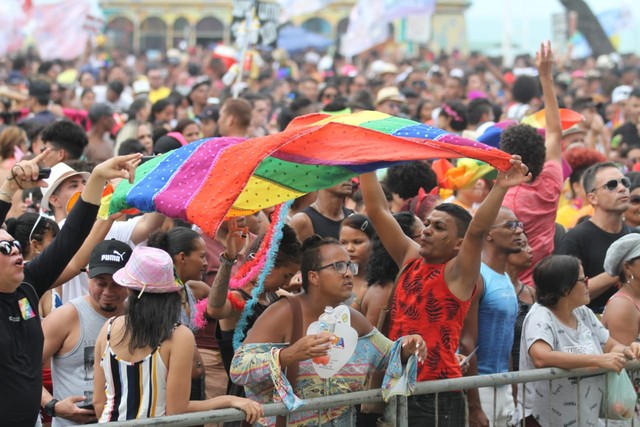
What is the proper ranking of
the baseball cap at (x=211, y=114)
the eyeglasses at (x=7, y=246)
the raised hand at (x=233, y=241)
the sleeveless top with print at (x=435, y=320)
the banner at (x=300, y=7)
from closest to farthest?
1. the eyeglasses at (x=7, y=246)
2. the sleeveless top with print at (x=435, y=320)
3. the raised hand at (x=233, y=241)
4. the baseball cap at (x=211, y=114)
5. the banner at (x=300, y=7)

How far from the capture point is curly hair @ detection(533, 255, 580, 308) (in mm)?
5957

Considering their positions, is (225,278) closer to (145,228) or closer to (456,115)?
(145,228)

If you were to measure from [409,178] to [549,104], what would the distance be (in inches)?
43.3

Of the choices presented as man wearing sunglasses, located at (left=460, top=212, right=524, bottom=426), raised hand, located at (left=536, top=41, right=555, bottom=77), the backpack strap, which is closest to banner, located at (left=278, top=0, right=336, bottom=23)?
raised hand, located at (left=536, top=41, right=555, bottom=77)

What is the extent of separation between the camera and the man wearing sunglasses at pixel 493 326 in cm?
574

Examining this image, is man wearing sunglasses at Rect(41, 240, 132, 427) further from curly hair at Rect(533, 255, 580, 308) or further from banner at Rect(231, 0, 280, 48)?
banner at Rect(231, 0, 280, 48)

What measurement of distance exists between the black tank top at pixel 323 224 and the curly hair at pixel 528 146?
121cm

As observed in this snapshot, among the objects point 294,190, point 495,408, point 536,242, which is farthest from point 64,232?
point 536,242

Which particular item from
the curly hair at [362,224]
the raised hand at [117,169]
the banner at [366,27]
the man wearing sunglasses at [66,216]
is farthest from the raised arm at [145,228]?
the banner at [366,27]

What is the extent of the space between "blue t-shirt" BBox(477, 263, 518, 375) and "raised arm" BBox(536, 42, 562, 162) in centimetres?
186

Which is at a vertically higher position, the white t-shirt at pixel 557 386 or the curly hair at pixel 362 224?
the curly hair at pixel 362 224

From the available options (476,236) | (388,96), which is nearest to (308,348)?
(476,236)

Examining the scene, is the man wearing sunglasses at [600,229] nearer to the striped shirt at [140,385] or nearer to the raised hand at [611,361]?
the raised hand at [611,361]

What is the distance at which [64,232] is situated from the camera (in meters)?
4.95
